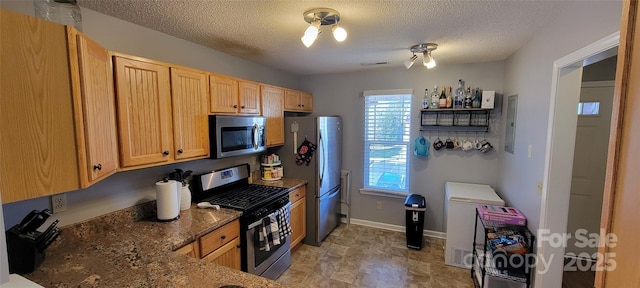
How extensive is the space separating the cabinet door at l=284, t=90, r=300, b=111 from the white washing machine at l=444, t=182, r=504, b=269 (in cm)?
224

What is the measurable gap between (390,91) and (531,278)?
2572mm

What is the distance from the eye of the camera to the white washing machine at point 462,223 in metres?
2.82

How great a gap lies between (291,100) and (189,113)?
5.35 feet

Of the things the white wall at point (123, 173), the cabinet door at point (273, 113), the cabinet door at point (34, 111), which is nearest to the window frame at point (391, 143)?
the cabinet door at point (273, 113)

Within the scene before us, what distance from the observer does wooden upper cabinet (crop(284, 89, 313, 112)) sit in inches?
136

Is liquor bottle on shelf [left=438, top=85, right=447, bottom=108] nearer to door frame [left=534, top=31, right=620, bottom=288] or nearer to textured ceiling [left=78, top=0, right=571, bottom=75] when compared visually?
textured ceiling [left=78, top=0, right=571, bottom=75]

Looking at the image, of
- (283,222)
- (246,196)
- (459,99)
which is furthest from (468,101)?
(246,196)

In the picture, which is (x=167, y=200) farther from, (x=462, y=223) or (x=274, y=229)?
(x=462, y=223)

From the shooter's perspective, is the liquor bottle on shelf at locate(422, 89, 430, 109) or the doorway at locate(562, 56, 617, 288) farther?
the liquor bottle on shelf at locate(422, 89, 430, 109)

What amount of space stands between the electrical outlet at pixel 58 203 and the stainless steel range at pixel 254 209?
0.93m

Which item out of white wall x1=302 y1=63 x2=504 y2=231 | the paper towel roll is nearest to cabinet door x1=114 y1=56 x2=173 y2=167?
the paper towel roll

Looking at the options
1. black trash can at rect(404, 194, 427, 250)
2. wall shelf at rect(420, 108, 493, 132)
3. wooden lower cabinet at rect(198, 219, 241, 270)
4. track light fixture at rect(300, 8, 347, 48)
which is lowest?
black trash can at rect(404, 194, 427, 250)

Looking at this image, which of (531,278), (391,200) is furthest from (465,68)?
(531,278)

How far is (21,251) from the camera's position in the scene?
1.25 m
